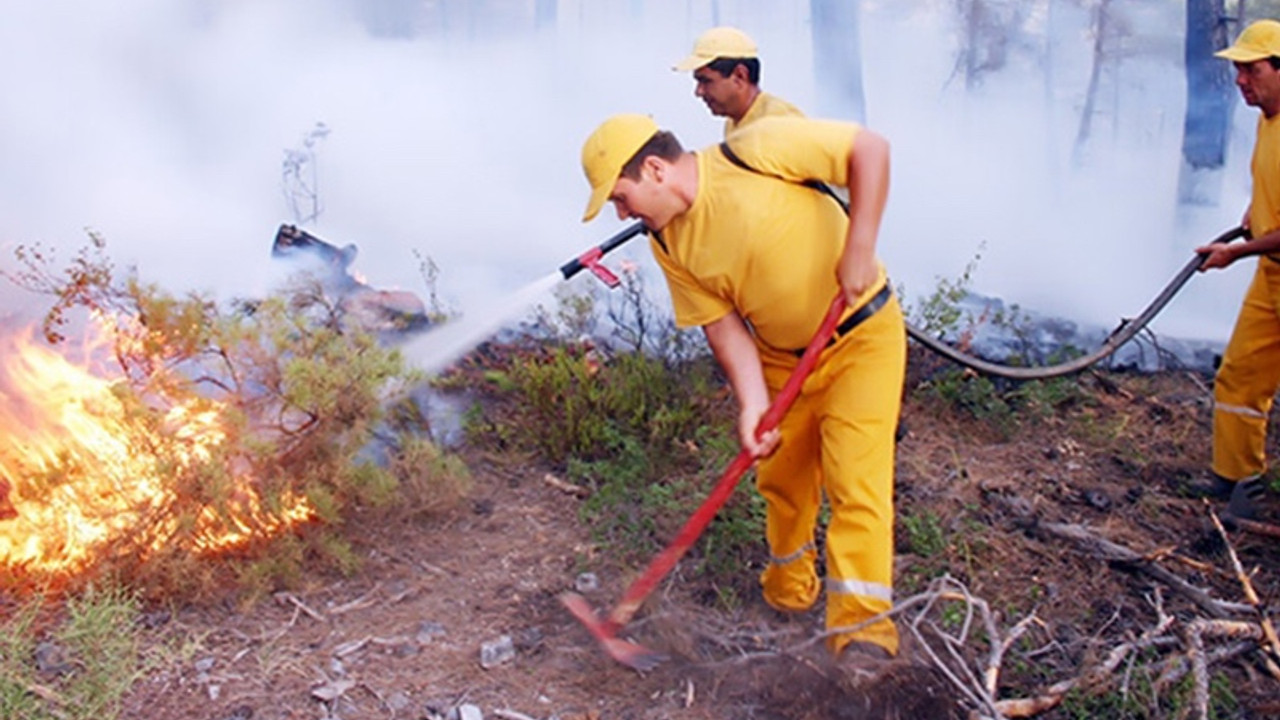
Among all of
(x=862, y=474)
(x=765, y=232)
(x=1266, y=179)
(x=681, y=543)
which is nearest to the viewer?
(x=765, y=232)

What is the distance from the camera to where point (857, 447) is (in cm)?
337

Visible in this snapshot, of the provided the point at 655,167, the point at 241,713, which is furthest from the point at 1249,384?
the point at 241,713

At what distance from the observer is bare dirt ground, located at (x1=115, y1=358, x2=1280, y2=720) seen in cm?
340

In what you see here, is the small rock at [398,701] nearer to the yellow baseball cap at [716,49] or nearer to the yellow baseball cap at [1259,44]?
the yellow baseball cap at [716,49]

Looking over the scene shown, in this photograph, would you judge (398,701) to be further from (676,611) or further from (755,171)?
(755,171)

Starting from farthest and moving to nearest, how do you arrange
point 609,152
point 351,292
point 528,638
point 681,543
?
1. point 351,292
2. point 528,638
3. point 681,543
4. point 609,152

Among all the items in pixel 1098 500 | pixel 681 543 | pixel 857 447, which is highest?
pixel 857 447

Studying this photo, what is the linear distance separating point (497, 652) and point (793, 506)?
1099 millimetres

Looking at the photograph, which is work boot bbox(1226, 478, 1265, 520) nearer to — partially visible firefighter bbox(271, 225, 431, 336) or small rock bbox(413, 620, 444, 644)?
small rock bbox(413, 620, 444, 644)

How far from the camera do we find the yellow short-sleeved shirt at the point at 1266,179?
4566 millimetres

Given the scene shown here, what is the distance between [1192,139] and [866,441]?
17.4 ft

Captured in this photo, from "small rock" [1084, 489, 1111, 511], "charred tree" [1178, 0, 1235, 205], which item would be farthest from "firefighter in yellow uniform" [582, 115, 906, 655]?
"charred tree" [1178, 0, 1235, 205]

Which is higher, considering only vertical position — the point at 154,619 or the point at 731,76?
the point at 731,76

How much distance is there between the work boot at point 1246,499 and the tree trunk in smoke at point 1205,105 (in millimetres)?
3179
